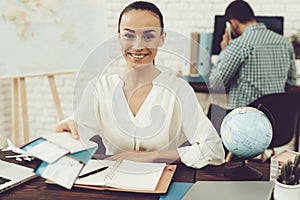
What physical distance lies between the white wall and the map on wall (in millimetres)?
560

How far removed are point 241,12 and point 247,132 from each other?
2.15 metres

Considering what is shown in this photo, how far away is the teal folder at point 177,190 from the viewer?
1.36 metres

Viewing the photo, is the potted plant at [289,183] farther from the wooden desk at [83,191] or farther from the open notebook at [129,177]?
the open notebook at [129,177]

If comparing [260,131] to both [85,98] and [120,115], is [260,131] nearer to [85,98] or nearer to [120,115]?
[120,115]

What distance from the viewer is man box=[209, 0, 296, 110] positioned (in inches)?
123

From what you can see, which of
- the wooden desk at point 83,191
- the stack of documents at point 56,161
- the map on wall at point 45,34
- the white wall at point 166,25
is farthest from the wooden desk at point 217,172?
the white wall at point 166,25

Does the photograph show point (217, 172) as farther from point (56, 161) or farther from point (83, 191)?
point (56, 161)

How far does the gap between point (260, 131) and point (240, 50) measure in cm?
177

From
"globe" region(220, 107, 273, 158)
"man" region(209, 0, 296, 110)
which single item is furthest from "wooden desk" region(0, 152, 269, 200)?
"man" region(209, 0, 296, 110)

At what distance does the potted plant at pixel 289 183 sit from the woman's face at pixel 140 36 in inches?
23.2

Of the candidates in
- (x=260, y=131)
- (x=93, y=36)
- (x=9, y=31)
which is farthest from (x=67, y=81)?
(x=260, y=131)

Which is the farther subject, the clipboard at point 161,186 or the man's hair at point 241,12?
the man's hair at point 241,12

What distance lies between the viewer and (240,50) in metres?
3.11

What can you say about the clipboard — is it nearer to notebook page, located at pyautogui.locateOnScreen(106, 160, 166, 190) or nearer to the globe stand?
notebook page, located at pyautogui.locateOnScreen(106, 160, 166, 190)
